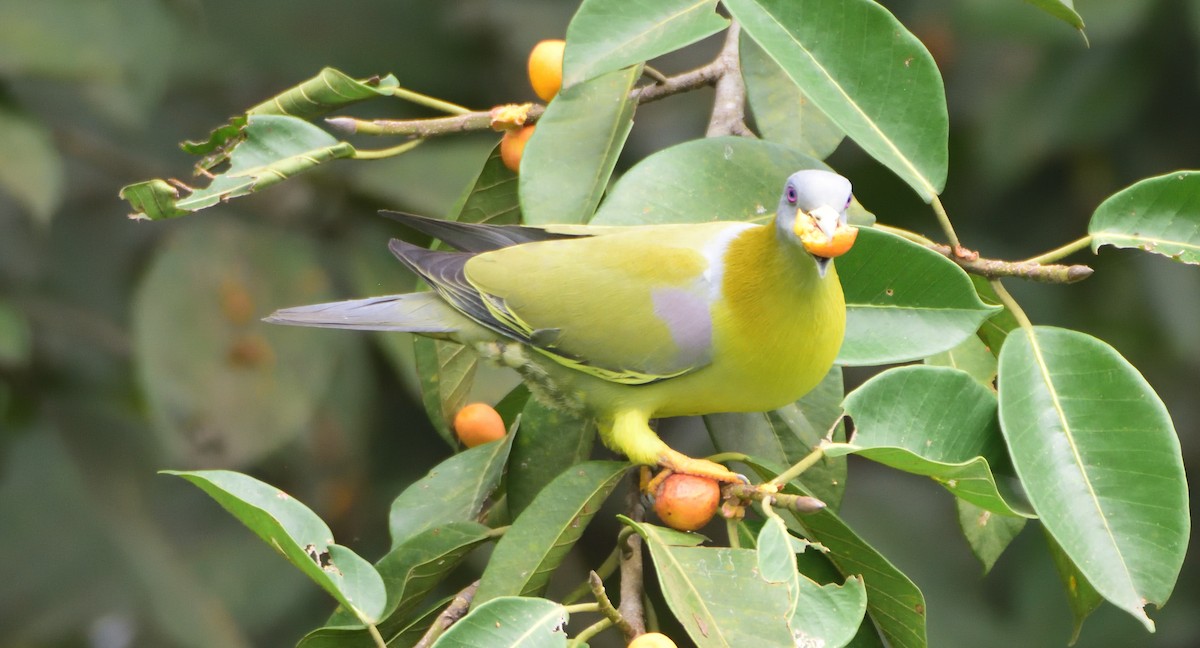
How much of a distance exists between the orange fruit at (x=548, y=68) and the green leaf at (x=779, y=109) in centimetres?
27

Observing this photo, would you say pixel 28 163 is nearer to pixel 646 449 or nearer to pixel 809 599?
pixel 646 449

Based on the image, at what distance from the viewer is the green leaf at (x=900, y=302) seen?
1.46 m

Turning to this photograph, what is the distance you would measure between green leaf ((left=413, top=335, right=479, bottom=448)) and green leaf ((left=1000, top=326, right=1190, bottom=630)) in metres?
0.85

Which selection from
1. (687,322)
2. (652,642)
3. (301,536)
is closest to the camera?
(652,642)

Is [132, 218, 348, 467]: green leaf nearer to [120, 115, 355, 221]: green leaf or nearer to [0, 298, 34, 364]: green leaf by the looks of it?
[0, 298, 34, 364]: green leaf

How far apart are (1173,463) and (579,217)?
0.81 m

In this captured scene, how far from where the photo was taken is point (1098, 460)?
138cm

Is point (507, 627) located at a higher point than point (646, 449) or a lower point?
higher

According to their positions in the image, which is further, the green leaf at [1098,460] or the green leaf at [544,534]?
the green leaf at [544,534]

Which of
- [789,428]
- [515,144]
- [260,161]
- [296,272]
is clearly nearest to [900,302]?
[789,428]

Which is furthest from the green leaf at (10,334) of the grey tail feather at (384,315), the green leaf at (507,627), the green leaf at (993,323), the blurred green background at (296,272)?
the green leaf at (993,323)

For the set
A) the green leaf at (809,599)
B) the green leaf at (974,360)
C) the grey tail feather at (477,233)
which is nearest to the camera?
the green leaf at (809,599)

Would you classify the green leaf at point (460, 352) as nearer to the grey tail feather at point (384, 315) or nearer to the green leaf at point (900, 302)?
the grey tail feather at point (384, 315)

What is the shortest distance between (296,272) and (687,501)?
5.11 ft
